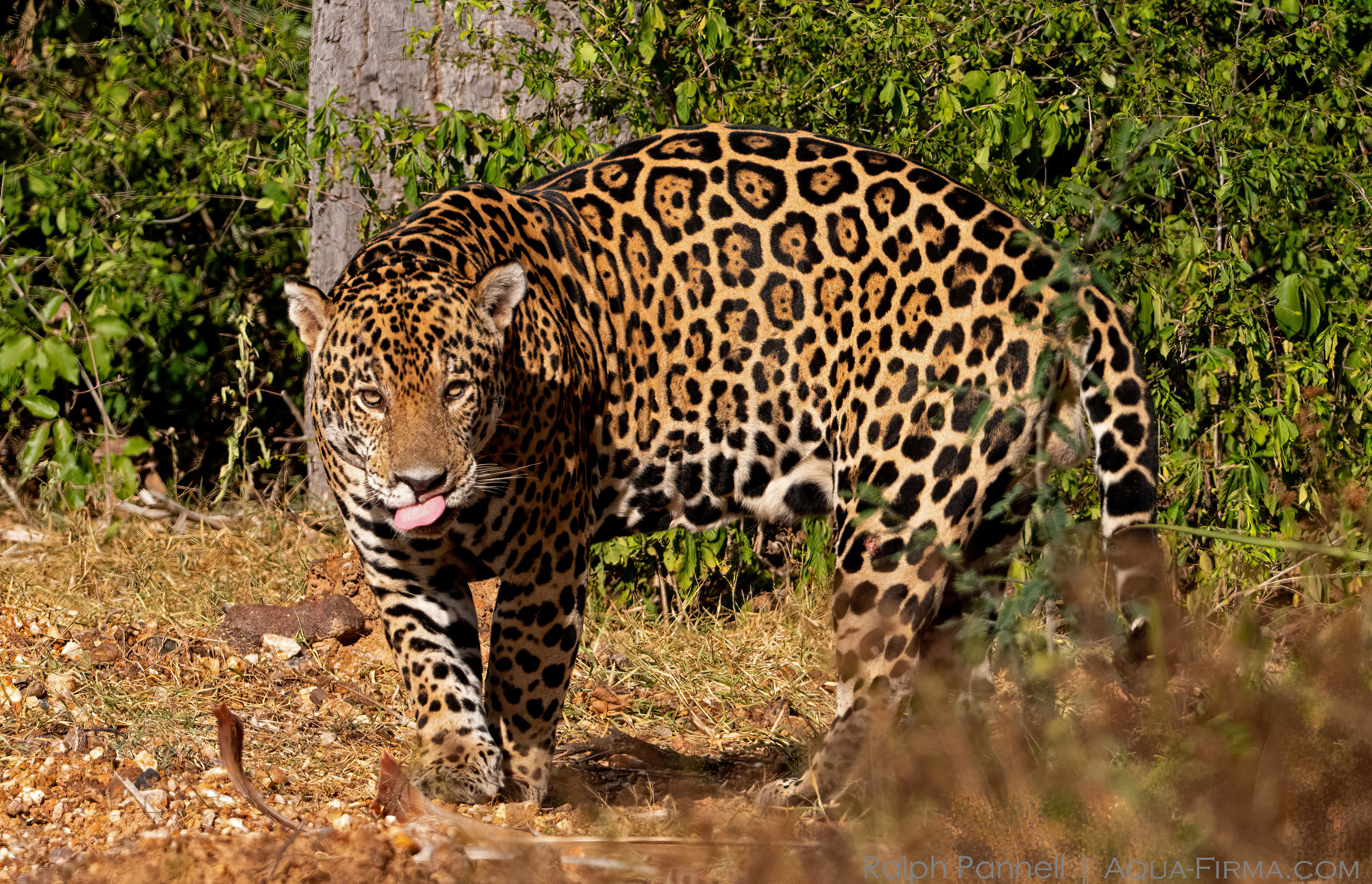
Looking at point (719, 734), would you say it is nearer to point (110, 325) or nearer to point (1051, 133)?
point (1051, 133)

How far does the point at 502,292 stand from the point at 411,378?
420 millimetres

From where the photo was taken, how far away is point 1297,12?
6.47 m

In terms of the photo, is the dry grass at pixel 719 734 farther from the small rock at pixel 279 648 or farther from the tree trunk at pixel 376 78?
the tree trunk at pixel 376 78

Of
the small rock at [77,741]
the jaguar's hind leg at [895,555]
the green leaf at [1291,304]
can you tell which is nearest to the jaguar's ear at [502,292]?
the jaguar's hind leg at [895,555]

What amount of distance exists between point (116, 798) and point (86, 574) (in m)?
2.83

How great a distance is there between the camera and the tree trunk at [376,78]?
7.36 m

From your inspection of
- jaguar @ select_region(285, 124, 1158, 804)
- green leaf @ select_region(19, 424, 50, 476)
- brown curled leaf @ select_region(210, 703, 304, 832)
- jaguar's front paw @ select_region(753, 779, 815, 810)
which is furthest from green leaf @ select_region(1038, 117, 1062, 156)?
green leaf @ select_region(19, 424, 50, 476)

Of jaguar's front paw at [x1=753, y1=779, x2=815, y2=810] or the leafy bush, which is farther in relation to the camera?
the leafy bush

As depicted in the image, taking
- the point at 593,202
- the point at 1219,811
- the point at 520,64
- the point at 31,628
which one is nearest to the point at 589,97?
the point at 520,64

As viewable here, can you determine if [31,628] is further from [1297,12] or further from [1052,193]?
[1297,12]

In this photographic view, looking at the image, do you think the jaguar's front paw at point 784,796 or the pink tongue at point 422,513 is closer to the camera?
the pink tongue at point 422,513

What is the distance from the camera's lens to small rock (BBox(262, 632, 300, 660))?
632cm

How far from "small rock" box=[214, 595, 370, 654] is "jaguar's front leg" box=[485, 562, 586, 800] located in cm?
197

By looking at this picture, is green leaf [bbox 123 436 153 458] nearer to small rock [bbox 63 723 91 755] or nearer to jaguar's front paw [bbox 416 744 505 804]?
small rock [bbox 63 723 91 755]
